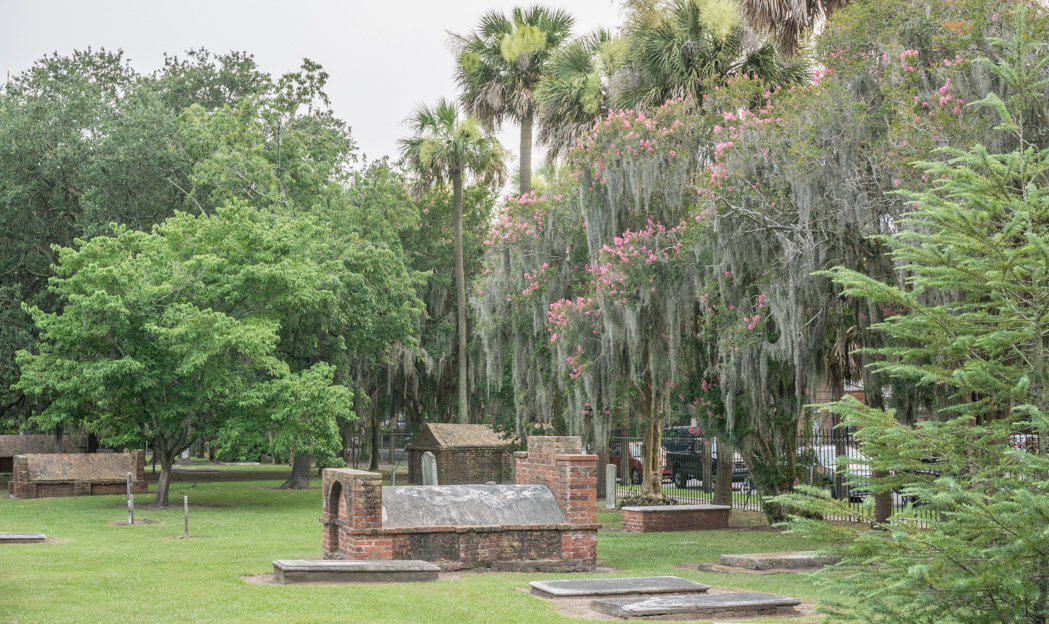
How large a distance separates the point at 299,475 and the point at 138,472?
201 inches

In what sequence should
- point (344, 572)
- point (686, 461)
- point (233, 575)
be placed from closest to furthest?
point (344, 572) < point (233, 575) < point (686, 461)

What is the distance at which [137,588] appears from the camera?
36.7 ft

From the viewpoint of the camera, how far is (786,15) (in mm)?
17312

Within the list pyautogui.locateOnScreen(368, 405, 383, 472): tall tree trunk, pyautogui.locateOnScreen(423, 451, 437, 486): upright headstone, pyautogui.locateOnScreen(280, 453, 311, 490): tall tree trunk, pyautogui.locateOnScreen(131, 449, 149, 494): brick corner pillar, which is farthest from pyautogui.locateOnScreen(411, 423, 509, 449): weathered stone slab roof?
pyautogui.locateOnScreen(131, 449, 149, 494): brick corner pillar

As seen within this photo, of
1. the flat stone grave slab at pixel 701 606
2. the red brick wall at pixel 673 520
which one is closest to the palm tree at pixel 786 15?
the red brick wall at pixel 673 520

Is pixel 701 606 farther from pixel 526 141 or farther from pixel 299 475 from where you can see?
pixel 299 475

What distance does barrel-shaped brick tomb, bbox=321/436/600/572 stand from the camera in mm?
12820

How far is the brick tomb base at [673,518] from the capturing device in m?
19.0

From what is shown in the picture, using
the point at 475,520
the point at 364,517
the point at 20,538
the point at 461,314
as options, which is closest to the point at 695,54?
the point at 475,520

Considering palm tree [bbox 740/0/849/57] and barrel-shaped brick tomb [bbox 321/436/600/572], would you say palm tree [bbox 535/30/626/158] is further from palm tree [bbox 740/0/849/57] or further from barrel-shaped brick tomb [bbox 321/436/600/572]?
barrel-shaped brick tomb [bbox 321/436/600/572]

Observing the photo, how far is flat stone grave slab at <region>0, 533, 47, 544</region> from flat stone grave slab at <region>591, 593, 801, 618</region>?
10.5 meters

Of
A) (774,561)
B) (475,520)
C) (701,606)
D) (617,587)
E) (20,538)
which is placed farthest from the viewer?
(20,538)

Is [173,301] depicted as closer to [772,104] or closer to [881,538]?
[772,104]

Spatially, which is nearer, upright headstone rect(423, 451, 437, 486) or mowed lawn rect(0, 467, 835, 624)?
mowed lawn rect(0, 467, 835, 624)
